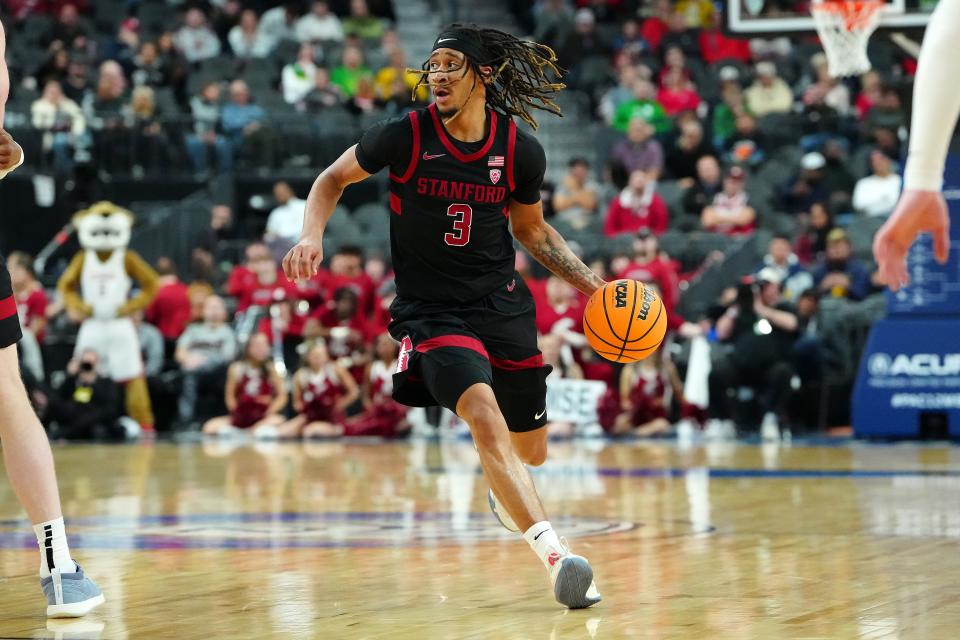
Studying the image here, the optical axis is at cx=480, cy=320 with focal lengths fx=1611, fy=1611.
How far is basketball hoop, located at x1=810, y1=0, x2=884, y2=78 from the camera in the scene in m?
12.1

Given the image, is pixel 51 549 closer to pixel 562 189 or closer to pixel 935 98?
pixel 935 98

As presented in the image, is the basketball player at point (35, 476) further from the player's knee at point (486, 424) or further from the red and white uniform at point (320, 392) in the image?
the red and white uniform at point (320, 392)

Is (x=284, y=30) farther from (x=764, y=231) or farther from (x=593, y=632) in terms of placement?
(x=593, y=632)

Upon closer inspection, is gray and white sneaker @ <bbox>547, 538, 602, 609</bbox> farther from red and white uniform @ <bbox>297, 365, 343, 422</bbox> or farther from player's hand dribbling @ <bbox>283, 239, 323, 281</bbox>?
red and white uniform @ <bbox>297, 365, 343, 422</bbox>

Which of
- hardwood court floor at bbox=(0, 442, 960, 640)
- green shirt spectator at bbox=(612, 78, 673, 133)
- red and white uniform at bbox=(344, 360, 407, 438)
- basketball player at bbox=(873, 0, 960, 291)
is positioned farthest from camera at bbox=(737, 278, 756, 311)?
basketball player at bbox=(873, 0, 960, 291)

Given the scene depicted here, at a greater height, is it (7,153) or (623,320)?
(7,153)

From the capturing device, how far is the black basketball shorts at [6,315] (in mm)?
5234

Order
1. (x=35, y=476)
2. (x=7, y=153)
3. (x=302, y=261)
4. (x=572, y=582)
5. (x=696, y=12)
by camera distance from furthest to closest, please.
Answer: (x=696, y=12), (x=302, y=261), (x=35, y=476), (x=572, y=582), (x=7, y=153)

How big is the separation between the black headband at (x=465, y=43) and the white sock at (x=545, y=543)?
5.80 feet

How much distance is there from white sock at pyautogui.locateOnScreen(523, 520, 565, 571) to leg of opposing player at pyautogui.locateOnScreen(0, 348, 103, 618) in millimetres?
1467

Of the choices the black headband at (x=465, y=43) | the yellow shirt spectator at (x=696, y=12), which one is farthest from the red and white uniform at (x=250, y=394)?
the black headband at (x=465, y=43)

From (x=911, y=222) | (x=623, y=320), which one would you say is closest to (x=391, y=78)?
(x=623, y=320)

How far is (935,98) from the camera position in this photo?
97.8 inches

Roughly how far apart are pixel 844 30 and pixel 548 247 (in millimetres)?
6778
